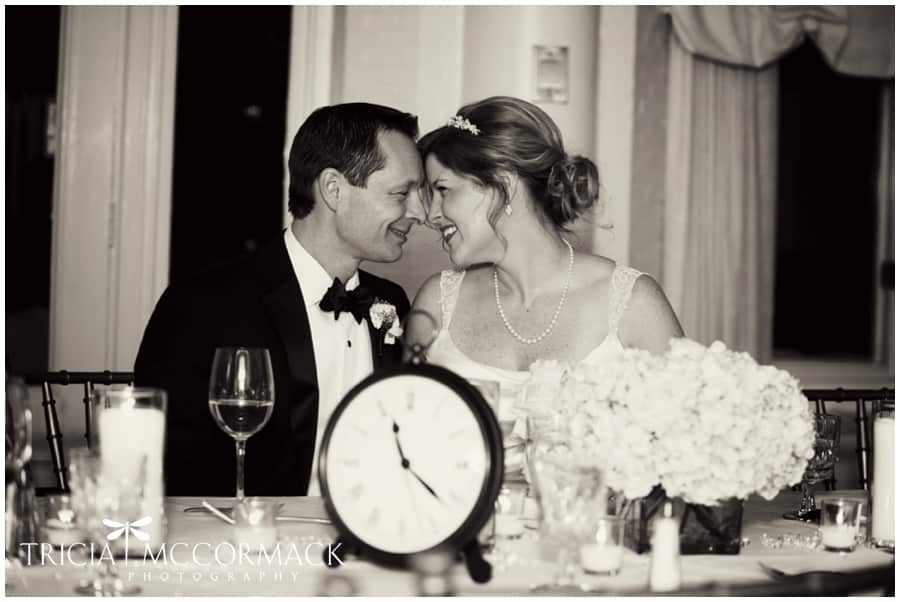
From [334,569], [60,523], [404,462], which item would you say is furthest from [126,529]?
[404,462]

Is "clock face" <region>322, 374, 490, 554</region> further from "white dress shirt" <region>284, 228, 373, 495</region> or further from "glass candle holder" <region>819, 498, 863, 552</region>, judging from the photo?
"white dress shirt" <region>284, 228, 373, 495</region>

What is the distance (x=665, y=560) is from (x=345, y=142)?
1845 mm

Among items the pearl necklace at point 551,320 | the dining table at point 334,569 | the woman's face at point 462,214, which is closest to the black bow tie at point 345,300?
the woman's face at point 462,214

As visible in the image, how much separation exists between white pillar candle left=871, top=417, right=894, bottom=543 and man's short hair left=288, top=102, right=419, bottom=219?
5.47 feet

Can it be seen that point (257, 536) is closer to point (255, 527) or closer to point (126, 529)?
point (255, 527)

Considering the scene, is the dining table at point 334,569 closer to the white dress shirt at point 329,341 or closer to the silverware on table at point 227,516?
the silverware on table at point 227,516

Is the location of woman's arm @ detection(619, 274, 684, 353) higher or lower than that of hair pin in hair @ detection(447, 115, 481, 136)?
lower

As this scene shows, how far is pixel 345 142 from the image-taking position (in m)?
3.23

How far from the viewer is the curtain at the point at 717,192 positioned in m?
5.41

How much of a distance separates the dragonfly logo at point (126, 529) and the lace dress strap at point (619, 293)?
163 centimetres

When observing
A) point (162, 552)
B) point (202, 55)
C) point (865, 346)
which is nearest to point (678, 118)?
point (865, 346)

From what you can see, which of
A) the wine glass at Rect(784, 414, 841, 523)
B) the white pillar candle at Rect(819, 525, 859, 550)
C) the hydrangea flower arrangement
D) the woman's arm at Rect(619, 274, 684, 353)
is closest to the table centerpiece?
the hydrangea flower arrangement

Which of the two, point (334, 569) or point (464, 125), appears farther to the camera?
point (464, 125)

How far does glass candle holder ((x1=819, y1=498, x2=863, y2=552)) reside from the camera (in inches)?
76.2
